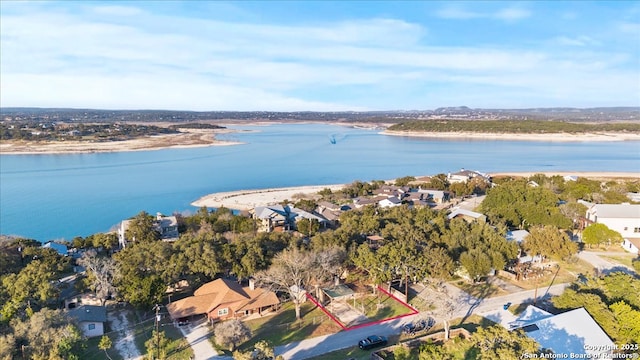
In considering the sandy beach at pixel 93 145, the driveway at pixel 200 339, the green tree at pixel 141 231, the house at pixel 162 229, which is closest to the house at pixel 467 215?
the house at pixel 162 229

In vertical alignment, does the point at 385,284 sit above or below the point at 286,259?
below

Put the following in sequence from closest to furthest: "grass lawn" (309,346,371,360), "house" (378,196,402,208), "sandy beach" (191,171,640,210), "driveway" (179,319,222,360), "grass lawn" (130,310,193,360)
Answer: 1. "grass lawn" (309,346,371,360)
2. "driveway" (179,319,222,360)
3. "grass lawn" (130,310,193,360)
4. "house" (378,196,402,208)
5. "sandy beach" (191,171,640,210)

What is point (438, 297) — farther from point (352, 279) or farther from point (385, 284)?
point (352, 279)

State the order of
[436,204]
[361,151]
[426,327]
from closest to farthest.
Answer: [426,327], [436,204], [361,151]

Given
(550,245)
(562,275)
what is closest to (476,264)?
(550,245)

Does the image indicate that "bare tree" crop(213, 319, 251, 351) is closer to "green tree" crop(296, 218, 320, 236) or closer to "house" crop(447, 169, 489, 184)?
"green tree" crop(296, 218, 320, 236)

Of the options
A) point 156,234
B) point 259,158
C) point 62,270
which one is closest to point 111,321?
point 62,270

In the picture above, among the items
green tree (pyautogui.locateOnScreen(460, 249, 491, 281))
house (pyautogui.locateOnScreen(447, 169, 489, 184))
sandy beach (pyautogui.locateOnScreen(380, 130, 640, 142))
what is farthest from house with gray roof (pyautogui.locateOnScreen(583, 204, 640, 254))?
sandy beach (pyautogui.locateOnScreen(380, 130, 640, 142))
